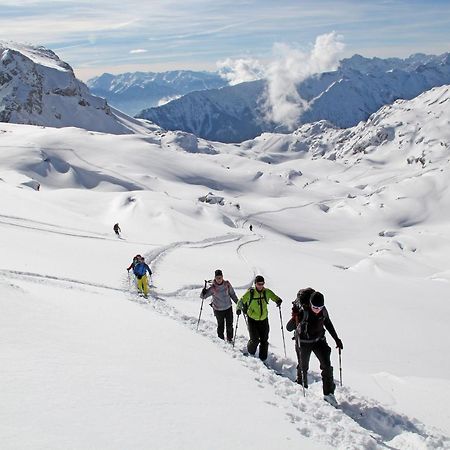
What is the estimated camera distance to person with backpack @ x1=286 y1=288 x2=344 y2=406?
10.6 meters

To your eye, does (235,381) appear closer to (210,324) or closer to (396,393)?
(396,393)

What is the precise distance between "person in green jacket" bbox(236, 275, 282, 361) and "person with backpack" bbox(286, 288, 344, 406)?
7.40 feet

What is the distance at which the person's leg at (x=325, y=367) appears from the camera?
10.6 m

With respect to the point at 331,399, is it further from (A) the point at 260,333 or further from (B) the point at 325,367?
(A) the point at 260,333

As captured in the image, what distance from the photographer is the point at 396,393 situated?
11.8 meters

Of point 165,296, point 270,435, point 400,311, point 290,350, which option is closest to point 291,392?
point 270,435

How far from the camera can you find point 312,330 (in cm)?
1076

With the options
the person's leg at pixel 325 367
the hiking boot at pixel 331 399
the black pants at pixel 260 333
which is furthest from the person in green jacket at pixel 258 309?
the hiking boot at pixel 331 399

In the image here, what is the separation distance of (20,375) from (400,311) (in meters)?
19.1

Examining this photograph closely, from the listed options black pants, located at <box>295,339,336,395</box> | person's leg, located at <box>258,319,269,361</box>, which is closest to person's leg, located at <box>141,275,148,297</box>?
person's leg, located at <box>258,319,269,361</box>

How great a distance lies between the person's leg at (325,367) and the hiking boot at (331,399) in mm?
114

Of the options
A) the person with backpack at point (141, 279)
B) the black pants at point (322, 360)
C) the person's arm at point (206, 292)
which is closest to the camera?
the black pants at point (322, 360)

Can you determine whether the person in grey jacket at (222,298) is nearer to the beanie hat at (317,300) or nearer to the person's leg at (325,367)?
the person's leg at (325,367)

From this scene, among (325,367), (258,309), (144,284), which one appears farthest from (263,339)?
(144,284)
